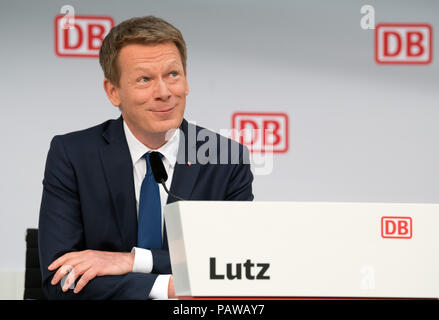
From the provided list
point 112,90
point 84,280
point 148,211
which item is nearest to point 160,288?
point 84,280

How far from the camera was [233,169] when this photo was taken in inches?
68.9

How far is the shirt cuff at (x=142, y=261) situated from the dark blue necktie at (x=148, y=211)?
0.32 ft

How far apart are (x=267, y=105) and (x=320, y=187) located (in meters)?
0.51

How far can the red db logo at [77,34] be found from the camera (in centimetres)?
334

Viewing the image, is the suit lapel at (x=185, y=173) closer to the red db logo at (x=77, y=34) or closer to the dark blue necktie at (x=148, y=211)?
the dark blue necktie at (x=148, y=211)

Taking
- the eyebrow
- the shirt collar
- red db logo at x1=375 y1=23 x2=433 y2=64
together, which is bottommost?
the shirt collar

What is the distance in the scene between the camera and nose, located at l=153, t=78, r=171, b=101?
63.9 inches

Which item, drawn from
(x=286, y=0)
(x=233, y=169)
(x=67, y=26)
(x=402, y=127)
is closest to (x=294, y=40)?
(x=286, y=0)

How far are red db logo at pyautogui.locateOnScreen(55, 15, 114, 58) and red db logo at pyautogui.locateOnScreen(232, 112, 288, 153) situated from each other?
0.82 meters

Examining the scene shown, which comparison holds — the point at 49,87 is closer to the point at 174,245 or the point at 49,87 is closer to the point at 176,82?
the point at 176,82

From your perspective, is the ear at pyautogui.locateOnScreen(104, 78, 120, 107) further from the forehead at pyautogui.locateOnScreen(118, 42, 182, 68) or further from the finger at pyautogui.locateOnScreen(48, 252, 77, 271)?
the finger at pyautogui.locateOnScreen(48, 252, 77, 271)

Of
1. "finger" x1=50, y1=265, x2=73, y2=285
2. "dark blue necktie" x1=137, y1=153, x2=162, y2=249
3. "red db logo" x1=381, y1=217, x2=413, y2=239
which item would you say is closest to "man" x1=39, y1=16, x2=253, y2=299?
"dark blue necktie" x1=137, y1=153, x2=162, y2=249
